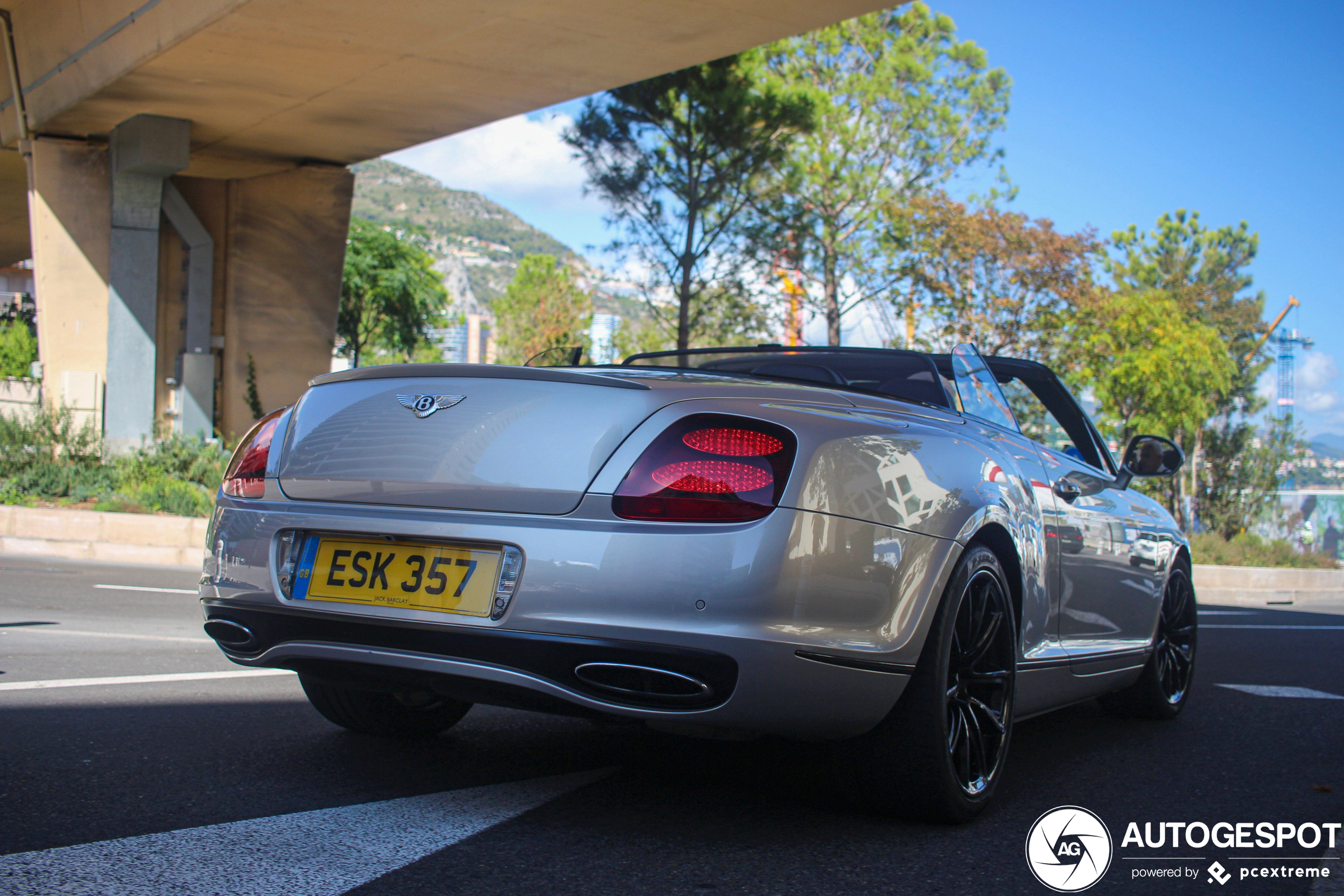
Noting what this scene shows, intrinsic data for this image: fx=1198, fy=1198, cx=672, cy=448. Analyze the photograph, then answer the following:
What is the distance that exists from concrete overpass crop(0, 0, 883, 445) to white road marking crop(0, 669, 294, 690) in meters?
8.72

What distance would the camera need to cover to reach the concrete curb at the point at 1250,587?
16.1m

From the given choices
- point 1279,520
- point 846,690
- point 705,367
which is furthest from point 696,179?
point 846,690

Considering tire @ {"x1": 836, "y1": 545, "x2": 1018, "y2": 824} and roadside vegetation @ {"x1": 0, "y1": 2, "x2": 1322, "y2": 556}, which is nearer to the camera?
tire @ {"x1": 836, "y1": 545, "x2": 1018, "y2": 824}

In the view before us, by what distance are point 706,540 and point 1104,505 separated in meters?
2.22

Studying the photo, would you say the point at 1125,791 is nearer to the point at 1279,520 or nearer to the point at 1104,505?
the point at 1104,505

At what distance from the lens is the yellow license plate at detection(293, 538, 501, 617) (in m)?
2.67

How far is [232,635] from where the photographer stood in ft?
9.93

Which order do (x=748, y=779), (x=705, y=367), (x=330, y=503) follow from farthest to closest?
(x=705, y=367)
(x=748, y=779)
(x=330, y=503)

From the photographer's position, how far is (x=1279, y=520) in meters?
27.0

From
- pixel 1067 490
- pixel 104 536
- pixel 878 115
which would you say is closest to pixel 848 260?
pixel 878 115

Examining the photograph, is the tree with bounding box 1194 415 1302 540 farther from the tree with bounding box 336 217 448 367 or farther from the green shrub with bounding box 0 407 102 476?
the tree with bounding box 336 217 448 367

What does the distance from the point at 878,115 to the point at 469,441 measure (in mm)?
34401

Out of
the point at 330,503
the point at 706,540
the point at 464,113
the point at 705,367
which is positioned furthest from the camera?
the point at 464,113

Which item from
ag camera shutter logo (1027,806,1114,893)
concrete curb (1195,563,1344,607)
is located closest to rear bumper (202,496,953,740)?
ag camera shutter logo (1027,806,1114,893)
